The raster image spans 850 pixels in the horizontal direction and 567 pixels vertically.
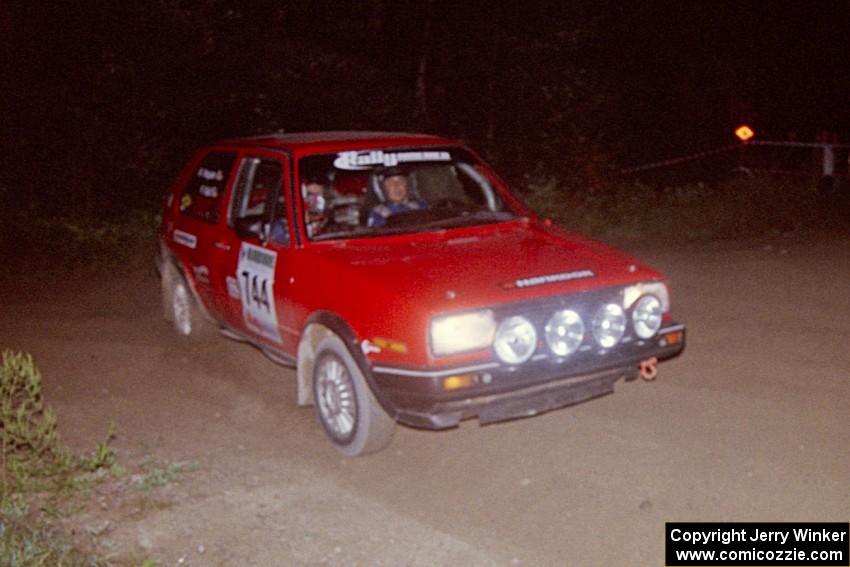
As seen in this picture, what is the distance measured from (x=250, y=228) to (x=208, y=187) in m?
1.33

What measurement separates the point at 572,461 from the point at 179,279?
13.1 feet

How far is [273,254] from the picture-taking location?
21.6 feet

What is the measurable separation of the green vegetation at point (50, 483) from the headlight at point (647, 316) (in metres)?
2.61

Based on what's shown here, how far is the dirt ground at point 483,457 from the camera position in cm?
492

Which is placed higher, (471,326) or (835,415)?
(471,326)

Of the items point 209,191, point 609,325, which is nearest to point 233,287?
point 209,191

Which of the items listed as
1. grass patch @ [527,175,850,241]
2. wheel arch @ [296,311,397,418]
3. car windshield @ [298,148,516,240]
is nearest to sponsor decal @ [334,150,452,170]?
car windshield @ [298,148,516,240]

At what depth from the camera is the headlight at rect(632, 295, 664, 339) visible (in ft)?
19.0

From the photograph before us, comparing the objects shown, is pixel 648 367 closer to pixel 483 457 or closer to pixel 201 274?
pixel 483 457

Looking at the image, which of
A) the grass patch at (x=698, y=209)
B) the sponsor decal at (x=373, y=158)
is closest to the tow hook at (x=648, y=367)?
the sponsor decal at (x=373, y=158)

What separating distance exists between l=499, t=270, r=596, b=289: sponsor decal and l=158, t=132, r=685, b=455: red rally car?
0.03 ft

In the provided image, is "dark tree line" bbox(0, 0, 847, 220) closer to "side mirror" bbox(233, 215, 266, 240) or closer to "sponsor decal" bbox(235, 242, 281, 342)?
"sponsor decal" bbox(235, 242, 281, 342)

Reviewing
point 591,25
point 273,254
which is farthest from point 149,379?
point 591,25

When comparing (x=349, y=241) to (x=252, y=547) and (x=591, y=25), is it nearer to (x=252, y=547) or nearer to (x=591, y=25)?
(x=252, y=547)
